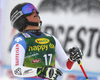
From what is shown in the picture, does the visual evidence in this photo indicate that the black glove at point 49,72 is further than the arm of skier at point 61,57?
No

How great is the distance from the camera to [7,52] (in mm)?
5957

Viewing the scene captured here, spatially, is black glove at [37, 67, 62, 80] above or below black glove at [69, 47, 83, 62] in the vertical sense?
below

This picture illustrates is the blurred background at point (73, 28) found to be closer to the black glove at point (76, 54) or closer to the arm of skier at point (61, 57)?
the arm of skier at point (61, 57)

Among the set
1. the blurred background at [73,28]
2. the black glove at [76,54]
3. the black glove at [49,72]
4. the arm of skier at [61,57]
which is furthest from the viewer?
the blurred background at [73,28]

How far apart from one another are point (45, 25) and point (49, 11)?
361mm

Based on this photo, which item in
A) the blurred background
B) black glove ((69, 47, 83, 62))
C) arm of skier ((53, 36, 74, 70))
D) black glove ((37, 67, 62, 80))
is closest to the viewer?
black glove ((37, 67, 62, 80))

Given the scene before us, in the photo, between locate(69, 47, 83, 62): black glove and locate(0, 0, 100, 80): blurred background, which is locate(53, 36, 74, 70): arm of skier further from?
locate(0, 0, 100, 80): blurred background

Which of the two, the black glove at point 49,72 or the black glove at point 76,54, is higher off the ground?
the black glove at point 76,54

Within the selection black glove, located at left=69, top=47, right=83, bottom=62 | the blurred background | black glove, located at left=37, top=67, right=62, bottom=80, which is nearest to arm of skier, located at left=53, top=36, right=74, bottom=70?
black glove, located at left=69, top=47, right=83, bottom=62

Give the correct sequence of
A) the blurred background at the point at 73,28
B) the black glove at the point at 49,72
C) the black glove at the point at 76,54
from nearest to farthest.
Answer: the black glove at the point at 49,72 < the black glove at the point at 76,54 < the blurred background at the point at 73,28

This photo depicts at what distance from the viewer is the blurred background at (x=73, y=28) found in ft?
16.8

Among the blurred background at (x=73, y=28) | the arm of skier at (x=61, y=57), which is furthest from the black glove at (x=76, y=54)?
the blurred background at (x=73, y=28)

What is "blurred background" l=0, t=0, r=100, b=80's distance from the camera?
5129 millimetres

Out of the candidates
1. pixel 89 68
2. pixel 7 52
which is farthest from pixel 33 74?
pixel 7 52
